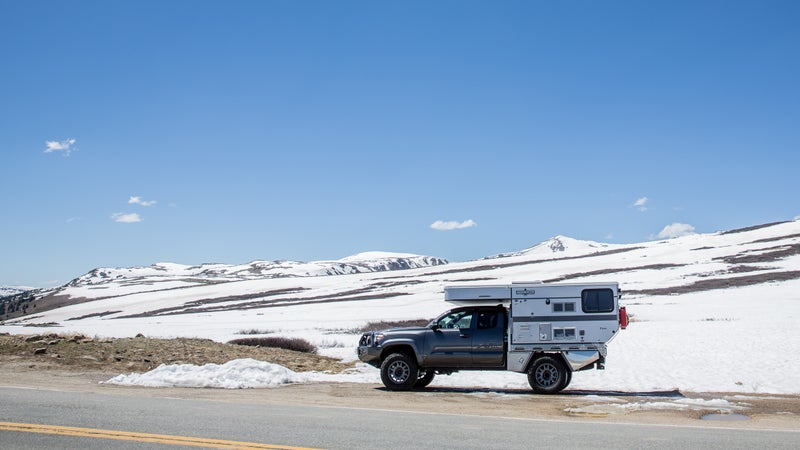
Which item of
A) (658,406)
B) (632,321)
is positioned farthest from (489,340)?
(632,321)

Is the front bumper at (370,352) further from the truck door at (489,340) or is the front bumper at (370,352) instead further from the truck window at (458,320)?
the truck door at (489,340)

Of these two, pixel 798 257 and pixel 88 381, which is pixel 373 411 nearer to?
pixel 88 381

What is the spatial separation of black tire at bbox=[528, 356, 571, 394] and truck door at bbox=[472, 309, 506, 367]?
2.77 feet

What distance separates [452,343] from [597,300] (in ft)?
12.3

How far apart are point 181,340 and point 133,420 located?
17482 mm

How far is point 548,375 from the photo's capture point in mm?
15773

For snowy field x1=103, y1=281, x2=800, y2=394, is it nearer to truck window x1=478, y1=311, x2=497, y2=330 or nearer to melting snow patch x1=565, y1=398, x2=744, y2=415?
truck window x1=478, y1=311, x2=497, y2=330

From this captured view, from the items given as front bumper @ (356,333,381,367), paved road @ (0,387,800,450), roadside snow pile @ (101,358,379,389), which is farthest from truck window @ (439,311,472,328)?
paved road @ (0,387,800,450)

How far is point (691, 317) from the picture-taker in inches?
1465

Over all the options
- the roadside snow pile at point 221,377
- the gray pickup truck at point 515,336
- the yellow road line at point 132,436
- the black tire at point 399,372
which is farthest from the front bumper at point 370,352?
the yellow road line at point 132,436

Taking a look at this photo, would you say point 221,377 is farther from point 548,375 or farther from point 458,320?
point 548,375

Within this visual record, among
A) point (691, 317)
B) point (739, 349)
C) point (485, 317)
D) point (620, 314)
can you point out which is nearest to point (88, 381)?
point (485, 317)

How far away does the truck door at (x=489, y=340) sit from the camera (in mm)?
15945

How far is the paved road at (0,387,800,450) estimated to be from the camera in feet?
27.8
